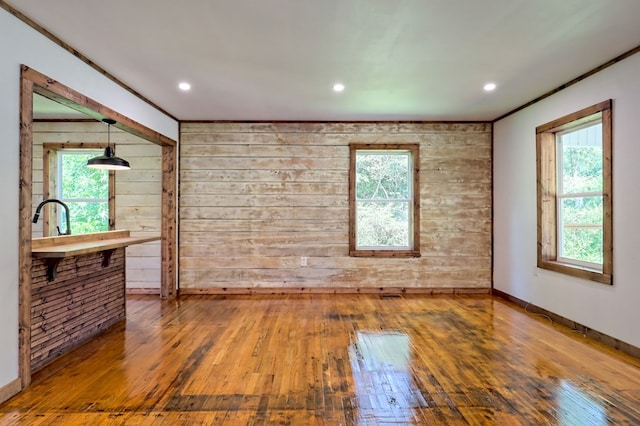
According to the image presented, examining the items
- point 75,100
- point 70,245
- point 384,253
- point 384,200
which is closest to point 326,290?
point 384,253

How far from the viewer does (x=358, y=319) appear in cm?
402

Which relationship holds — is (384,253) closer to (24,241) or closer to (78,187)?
(24,241)

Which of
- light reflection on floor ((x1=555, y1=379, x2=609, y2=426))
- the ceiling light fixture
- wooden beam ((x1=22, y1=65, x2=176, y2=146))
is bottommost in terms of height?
light reflection on floor ((x1=555, y1=379, x2=609, y2=426))

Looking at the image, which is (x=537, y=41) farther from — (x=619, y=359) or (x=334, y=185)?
(x=334, y=185)

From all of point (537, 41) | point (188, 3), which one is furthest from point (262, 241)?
point (537, 41)

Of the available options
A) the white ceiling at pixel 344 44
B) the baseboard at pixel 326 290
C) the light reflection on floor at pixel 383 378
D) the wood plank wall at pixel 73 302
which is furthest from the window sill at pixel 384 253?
the wood plank wall at pixel 73 302

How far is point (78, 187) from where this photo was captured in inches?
213

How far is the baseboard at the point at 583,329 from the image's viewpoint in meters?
3.01

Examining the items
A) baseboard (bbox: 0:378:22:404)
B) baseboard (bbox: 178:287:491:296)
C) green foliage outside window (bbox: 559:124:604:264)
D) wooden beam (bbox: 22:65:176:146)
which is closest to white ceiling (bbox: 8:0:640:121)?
wooden beam (bbox: 22:65:176:146)

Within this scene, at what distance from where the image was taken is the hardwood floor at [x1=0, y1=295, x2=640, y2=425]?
6.88 feet

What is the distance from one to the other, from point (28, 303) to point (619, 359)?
15.0 feet

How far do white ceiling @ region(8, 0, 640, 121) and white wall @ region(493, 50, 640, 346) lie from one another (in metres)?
0.27

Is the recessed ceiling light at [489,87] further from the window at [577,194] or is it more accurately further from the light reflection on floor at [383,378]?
the light reflection on floor at [383,378]

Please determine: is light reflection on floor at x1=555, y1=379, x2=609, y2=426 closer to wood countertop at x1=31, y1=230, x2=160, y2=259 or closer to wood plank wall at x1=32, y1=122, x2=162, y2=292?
wood countertop at x1=31, y1=230, x2=160, y2=259
